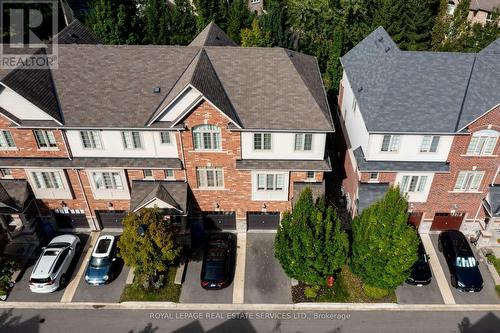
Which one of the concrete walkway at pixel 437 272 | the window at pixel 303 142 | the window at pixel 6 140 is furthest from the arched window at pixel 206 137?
the concrete walkway at pixel 437 272

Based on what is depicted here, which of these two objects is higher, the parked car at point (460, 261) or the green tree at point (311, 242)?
the green tree at point (311, 242)

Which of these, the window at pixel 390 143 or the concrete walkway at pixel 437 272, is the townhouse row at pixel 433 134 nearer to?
the window at pixel 390 143

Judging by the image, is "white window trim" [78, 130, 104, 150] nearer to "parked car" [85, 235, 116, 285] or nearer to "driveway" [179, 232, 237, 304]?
"parked car" [85, 235, 116, 285]

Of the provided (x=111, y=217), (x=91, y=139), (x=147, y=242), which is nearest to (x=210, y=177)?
(x=147, y=242)

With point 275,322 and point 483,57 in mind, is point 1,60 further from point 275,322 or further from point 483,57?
point 483,57

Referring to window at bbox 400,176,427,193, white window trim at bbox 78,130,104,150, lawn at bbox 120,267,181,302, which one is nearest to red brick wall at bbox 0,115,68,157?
white window trim at bbox 78,130,104,150

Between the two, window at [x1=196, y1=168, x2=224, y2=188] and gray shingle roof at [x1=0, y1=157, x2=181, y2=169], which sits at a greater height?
gray shingle roof at [x1=0, y1=157, x2=181, y2=169]

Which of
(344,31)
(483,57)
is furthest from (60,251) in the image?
(344,31)
